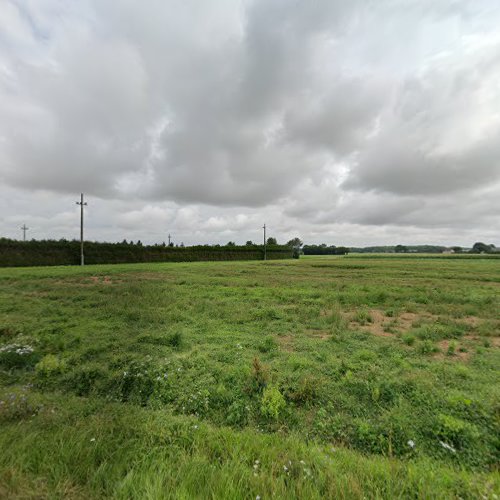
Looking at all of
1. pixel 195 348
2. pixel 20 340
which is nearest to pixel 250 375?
pixel 195 348

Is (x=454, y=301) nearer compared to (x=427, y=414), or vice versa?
(x=427, y=414)

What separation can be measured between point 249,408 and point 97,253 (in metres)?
39.2

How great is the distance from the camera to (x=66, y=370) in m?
4.55

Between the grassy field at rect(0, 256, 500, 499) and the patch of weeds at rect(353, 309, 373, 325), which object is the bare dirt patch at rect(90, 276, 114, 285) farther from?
the patch of weeds at rect(353, 309, 373, 325)

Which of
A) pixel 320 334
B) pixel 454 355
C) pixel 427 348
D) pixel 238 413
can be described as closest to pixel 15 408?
pixel 238 413

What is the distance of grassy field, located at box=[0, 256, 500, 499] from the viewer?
7.07ft

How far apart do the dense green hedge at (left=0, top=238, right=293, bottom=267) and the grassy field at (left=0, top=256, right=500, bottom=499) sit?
94.5 ft

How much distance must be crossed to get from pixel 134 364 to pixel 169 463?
2.88 m

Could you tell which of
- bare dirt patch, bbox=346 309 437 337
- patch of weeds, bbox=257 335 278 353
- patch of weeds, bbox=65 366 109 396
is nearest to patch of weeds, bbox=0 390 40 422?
patch of weeds, bbox=65 366 109 396

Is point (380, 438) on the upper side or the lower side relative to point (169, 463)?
lower

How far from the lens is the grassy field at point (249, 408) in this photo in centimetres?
215

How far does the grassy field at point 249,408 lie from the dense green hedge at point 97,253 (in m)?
28.8

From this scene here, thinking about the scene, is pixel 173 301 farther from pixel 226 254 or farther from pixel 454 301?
pixel 226 254

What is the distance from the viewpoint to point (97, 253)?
116 feet
